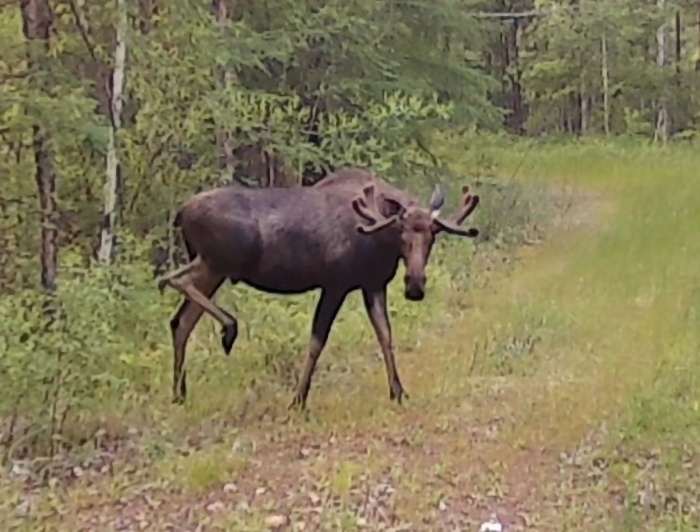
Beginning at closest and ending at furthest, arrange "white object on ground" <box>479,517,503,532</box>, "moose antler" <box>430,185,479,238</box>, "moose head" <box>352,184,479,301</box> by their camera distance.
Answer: "white object on ground" <box>479,517,503,532</box>
"moose head" <box>352,184,479,301</box>
"moose antler" <box>430,185,479,238</box>

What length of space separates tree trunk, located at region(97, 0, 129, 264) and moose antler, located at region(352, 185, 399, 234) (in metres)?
3.44

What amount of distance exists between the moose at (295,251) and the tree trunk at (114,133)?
2.69 metres

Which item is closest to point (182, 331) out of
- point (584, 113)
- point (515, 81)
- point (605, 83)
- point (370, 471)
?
point (370, 471)

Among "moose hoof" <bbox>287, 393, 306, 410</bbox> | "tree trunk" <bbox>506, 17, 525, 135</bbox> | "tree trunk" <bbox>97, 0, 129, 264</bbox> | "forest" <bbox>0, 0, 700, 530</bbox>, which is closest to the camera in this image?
"forest" <bbox>0, 0, 700, 530</bbox>

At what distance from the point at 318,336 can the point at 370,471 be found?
5.82 feet

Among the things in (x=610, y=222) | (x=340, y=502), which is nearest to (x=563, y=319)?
(x=340, y=502)

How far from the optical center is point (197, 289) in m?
9.62

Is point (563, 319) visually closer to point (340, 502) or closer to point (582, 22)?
point (340, 502)

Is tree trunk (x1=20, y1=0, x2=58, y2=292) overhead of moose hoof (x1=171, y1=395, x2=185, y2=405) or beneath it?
overhead

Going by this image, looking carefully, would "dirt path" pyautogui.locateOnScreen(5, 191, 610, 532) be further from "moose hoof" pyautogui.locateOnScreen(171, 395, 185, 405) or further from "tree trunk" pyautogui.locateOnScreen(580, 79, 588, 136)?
"tree trunk" pyautogui.locateOnScreen(580, 79, 588, 136)

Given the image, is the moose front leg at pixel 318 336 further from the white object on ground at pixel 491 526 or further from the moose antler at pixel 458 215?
the white object on ground at pixel 491 526

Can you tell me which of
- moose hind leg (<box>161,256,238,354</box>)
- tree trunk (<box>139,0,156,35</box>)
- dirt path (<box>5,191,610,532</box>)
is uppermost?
tree trunk (<box>139,0,156,35</box>)

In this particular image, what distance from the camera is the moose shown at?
9.44 meters

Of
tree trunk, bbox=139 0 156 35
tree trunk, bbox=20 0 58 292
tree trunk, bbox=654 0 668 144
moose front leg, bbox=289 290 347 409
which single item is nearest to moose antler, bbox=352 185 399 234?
moose front leg, bbox=289 290 347 409
